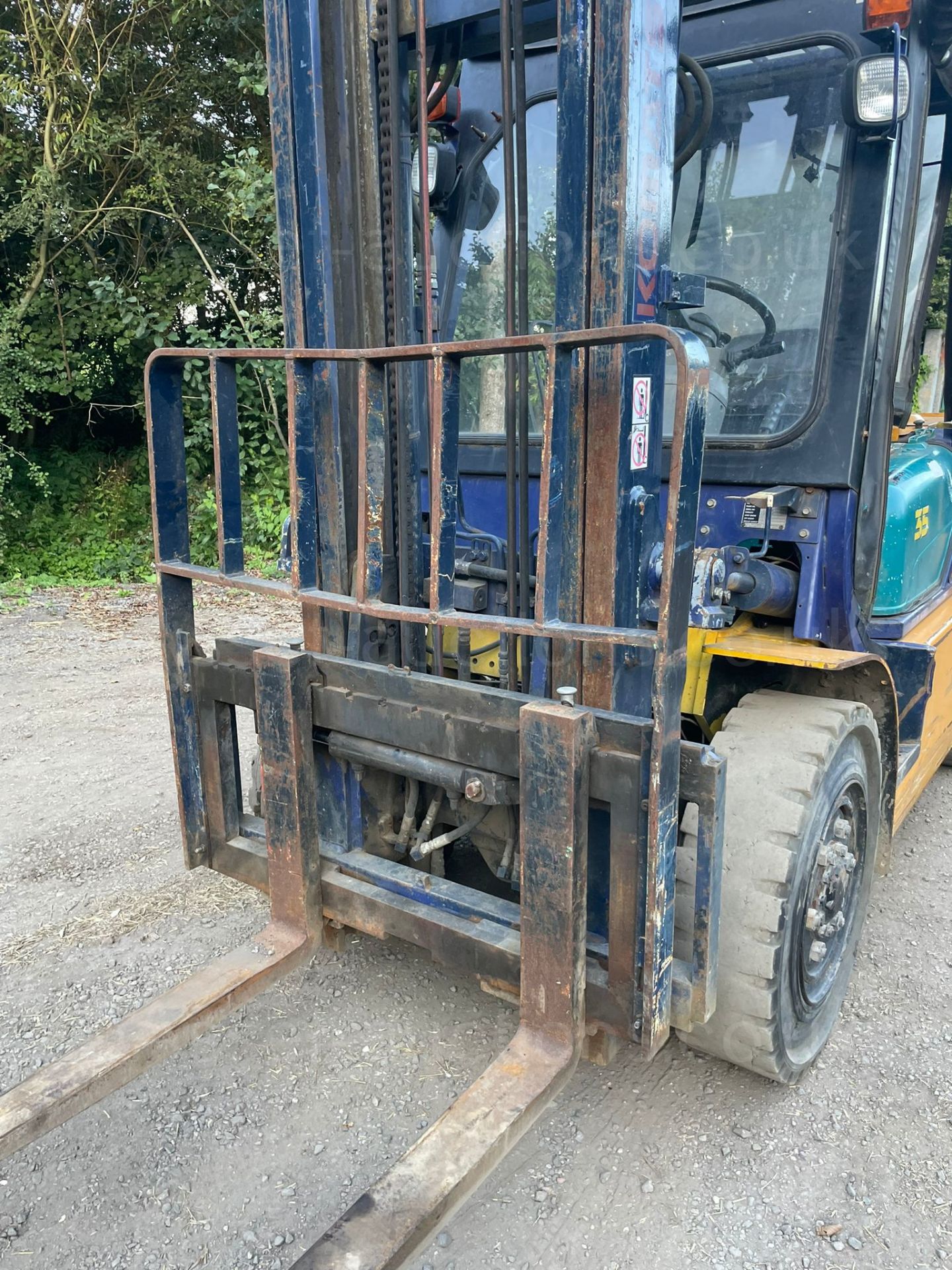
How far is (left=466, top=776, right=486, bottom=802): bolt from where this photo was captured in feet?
7.32

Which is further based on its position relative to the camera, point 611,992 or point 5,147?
point 5,147

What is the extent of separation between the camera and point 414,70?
267 centimetres

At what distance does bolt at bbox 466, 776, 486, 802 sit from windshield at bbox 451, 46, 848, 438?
126 cm

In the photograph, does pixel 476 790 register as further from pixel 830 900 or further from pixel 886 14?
pixel 886 14

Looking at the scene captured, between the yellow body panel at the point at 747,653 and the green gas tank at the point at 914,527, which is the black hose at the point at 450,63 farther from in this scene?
the green gas tank at the point at 914,527

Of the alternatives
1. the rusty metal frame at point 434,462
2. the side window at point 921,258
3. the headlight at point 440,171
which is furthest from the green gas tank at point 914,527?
the headlight at point 440,171

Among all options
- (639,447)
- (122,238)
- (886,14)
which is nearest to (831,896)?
(639,447)

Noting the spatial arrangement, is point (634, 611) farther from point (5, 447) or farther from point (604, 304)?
point (5, 447)

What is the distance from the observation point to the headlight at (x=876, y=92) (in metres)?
2.49

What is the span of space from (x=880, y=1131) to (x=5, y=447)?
411 inches

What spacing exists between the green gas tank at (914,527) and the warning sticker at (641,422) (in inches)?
46.1

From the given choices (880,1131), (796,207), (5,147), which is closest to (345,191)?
(796,207)

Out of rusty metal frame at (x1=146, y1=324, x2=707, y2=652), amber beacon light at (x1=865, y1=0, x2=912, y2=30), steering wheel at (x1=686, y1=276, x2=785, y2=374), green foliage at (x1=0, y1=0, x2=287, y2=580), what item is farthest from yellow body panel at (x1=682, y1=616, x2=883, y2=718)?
green foliage at (x1=0, y1=0, x2=287, y2=580)

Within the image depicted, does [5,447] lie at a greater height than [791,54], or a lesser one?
lesser
